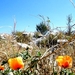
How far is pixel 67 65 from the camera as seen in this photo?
147cm

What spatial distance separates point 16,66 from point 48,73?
41 centimetres

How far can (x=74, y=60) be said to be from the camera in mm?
2100

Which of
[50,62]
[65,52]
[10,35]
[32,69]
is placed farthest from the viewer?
[10,35]

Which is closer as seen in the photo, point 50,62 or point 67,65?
point 67,65

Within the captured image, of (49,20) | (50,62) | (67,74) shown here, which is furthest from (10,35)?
(67,74)

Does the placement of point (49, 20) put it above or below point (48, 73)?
above

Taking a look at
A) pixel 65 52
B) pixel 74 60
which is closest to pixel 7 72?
pixel 74 60

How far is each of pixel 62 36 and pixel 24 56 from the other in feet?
2.80

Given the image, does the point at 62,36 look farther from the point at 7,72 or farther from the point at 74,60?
the point at 7,72

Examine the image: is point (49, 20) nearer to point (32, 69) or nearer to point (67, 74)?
point (32, 69)

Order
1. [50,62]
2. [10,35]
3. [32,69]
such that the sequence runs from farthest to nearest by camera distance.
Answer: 1. [10,35]
2. [50,62]
3. [32,69]

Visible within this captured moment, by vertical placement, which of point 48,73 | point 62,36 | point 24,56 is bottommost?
point 48,73

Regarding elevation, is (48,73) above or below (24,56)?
below

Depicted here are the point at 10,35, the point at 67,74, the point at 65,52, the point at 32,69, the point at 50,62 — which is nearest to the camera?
the point at 67,74
